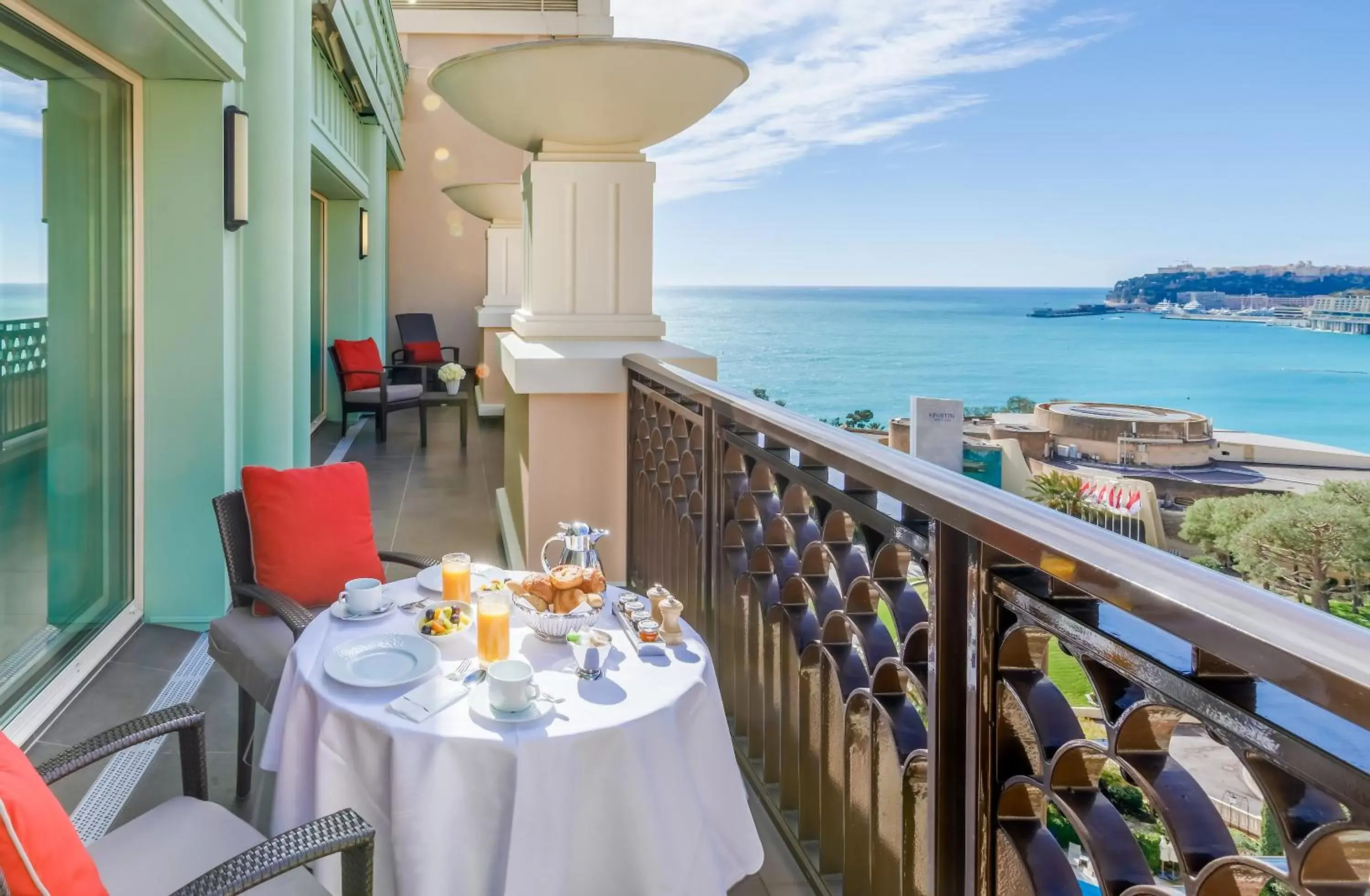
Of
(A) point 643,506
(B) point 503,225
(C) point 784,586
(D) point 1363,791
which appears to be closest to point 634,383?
(A) point 643,506

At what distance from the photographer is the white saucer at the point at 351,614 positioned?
2037mm

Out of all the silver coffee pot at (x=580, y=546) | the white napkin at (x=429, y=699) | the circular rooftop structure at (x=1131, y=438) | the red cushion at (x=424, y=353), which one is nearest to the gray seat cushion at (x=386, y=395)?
the red cushion at (x=424, y=353)

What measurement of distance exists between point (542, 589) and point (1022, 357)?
85.3 meters

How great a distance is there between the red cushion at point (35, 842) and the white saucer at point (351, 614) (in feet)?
3.15

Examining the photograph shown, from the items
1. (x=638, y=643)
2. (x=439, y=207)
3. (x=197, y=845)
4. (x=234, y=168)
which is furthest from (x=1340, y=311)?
(x=197, y=845)

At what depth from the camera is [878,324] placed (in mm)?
93312

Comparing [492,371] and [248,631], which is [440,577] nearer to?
[248,631]

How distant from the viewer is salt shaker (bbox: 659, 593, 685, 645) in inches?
74.9

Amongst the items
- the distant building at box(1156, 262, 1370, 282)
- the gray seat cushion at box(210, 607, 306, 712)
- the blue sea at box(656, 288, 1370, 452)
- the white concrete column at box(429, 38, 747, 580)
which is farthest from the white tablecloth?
the blue sea at box(656, 288, 1370, 452)

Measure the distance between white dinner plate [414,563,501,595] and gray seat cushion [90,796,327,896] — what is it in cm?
72

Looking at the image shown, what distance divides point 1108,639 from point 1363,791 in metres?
0.31

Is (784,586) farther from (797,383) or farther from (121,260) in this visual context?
(797,383)

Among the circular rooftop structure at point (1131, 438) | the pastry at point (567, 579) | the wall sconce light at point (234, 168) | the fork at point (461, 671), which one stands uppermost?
the wall sconce light at point (234, 168)

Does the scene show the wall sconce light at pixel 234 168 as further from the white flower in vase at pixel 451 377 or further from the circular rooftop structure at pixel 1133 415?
the circular rooftop structure at pixel 1133 415
